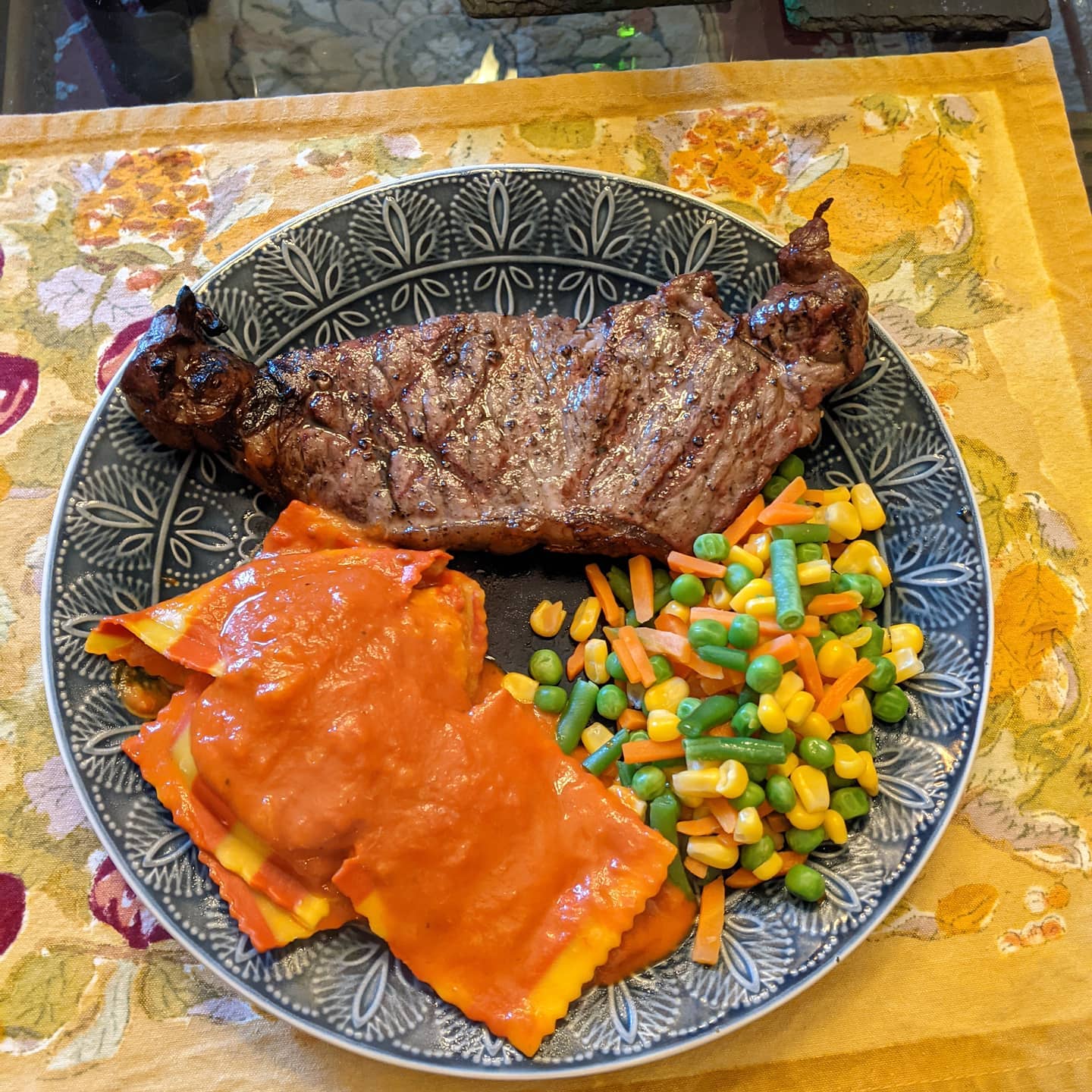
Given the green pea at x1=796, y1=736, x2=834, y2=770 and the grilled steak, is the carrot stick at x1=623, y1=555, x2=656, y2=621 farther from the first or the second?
the green pea at x1=796, y1=736, x2=834, y2=770

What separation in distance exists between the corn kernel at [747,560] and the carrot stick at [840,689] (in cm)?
46

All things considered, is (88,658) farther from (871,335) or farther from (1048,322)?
(1048,322)

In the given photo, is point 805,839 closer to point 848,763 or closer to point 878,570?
point 848,763

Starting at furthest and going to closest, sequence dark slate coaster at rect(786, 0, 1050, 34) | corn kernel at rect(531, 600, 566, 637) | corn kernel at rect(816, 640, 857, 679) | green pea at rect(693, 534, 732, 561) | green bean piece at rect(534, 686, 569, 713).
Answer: dark slate coaster at rect(786, 0, 1050, 34), corn kernel at rect(531, 600, 566, 637), green bean piece at rect(534, 686, 569, 713), green pea at rect(693, 534, 732, 561), corn kernel at rect(816, 640, 857, 679)

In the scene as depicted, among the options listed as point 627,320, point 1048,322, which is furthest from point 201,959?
point 1048,322

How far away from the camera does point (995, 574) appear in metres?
3.60


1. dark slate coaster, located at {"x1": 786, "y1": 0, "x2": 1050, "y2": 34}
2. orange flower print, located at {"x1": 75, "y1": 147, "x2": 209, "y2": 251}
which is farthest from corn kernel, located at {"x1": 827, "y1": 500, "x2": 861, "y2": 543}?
orange flower print, located at {"x1": 75, "y1": 147, "x2": 209, "y2": 251}

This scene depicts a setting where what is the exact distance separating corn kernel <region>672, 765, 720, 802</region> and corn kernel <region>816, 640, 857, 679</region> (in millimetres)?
520

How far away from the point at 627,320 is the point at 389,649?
4.99ft

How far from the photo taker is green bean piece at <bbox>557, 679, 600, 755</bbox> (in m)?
3.21

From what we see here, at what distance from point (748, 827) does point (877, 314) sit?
7.67 ft

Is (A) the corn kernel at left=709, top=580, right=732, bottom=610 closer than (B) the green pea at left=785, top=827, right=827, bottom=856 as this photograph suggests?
No

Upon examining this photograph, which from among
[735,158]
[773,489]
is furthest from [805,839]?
[735,158]

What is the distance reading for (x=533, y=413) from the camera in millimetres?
3285
